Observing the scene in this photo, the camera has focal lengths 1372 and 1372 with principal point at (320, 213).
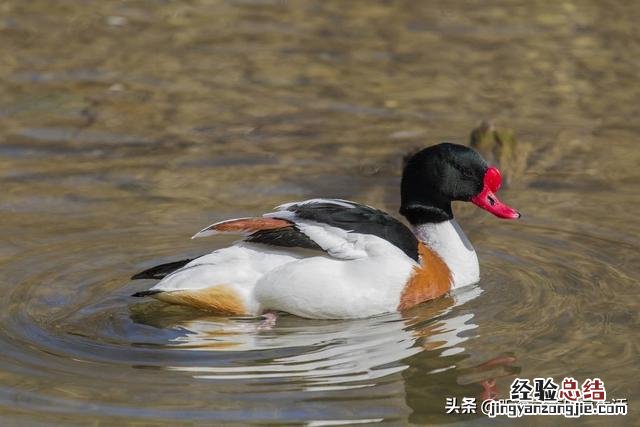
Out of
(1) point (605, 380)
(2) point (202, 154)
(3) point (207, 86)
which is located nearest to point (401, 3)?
(3) point (207, 86)

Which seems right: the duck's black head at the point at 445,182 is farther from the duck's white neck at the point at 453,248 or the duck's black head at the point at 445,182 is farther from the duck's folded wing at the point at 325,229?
the duck's folded wing at the point at 325,229

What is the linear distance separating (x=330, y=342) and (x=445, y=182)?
1507mm

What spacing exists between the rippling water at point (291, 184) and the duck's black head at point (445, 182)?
0.52 meters

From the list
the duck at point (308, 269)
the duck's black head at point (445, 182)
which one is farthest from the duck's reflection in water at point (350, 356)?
the duck's black head at point (445, 182)

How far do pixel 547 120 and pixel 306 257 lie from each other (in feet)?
14.5

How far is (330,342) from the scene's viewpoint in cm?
749

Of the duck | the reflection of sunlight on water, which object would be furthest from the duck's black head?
the reflection of sunlight on water

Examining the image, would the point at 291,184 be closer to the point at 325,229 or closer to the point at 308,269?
the point at 325,229

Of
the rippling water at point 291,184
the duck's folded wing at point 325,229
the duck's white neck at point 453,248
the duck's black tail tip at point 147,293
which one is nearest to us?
the rippling water at point 291,184

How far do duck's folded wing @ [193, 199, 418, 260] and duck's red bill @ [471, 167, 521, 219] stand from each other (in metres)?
0.77

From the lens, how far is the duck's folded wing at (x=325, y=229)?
25.6 ft

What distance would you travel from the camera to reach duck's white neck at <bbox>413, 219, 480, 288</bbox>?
8.45 m

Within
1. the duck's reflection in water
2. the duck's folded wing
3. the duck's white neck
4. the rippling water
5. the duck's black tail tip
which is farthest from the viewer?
the duck's white neck

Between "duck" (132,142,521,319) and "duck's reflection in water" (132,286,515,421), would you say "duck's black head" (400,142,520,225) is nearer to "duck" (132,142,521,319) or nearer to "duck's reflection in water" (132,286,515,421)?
"duck" (132,142,521,319)
